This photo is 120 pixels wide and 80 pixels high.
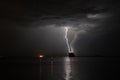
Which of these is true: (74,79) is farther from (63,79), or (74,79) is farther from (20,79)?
(20,79)

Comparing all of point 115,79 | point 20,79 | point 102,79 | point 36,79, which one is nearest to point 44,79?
point 36,79

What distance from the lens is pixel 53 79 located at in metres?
58.7

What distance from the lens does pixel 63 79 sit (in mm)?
58938

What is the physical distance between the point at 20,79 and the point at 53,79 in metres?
10.7

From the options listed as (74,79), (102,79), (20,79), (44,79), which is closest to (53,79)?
(44,79)

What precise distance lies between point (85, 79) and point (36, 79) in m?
15.7

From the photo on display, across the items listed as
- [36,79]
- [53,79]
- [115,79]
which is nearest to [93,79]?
[115,79]

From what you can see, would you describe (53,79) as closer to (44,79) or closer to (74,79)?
(44,79)

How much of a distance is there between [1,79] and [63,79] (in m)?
19.6

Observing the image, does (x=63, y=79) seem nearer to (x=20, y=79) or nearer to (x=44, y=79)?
(x=44, y=79)

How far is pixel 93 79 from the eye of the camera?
6156 centimetres

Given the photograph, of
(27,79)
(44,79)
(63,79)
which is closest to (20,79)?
(27,79)

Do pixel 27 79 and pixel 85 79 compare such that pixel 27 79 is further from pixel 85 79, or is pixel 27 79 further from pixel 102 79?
pixel 102 79

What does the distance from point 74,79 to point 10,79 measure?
67.9ft
